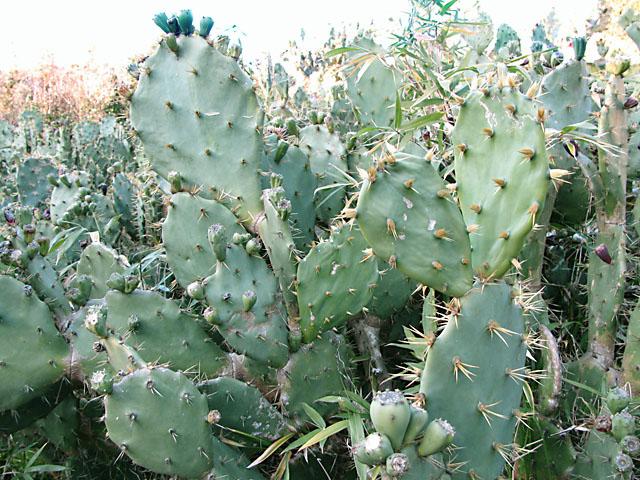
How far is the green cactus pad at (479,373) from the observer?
122 cm

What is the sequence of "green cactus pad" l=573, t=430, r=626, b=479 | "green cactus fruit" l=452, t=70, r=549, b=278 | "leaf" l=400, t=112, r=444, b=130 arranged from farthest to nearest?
"leaf" l=400, t=112, r=444, b=130, "green cactus pad" l=573, t=430, r=626, b=479, "green cactus fruit" l=452, t=70, r=549, b=278

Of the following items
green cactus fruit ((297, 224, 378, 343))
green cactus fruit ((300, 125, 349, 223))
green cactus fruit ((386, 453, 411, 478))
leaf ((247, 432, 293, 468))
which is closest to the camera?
green cactus fruit ((386, 453, 411, 478))

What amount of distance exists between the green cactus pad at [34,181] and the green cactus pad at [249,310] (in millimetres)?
1832

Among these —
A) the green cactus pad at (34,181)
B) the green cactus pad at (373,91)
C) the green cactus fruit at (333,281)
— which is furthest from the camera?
the green cactus pad at (34,181)

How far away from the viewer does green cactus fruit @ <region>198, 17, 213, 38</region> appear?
187cm

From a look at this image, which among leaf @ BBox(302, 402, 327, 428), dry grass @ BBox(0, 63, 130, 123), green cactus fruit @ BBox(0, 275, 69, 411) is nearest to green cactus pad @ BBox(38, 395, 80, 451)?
green cactus fruit @ BBox(0, 275, 69, 411)

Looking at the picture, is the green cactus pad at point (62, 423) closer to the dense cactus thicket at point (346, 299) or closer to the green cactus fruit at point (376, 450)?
the dense cactus thicket at point (346, 299)

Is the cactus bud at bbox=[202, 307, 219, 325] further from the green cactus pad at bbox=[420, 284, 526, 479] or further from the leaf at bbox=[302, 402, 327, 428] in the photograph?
the green cactus pad at bbox=[420, 284, 526, 479]

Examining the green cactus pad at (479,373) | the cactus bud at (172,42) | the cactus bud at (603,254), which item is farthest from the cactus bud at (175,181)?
the cactus bud at (603,254)

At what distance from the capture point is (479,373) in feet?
4.06

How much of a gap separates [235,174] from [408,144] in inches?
22.4

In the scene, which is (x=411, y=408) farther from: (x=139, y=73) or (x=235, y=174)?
(x=139, y=73)

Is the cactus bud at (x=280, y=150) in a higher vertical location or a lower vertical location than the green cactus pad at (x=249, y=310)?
higher

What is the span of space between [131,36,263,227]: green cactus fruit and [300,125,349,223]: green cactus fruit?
36cm
